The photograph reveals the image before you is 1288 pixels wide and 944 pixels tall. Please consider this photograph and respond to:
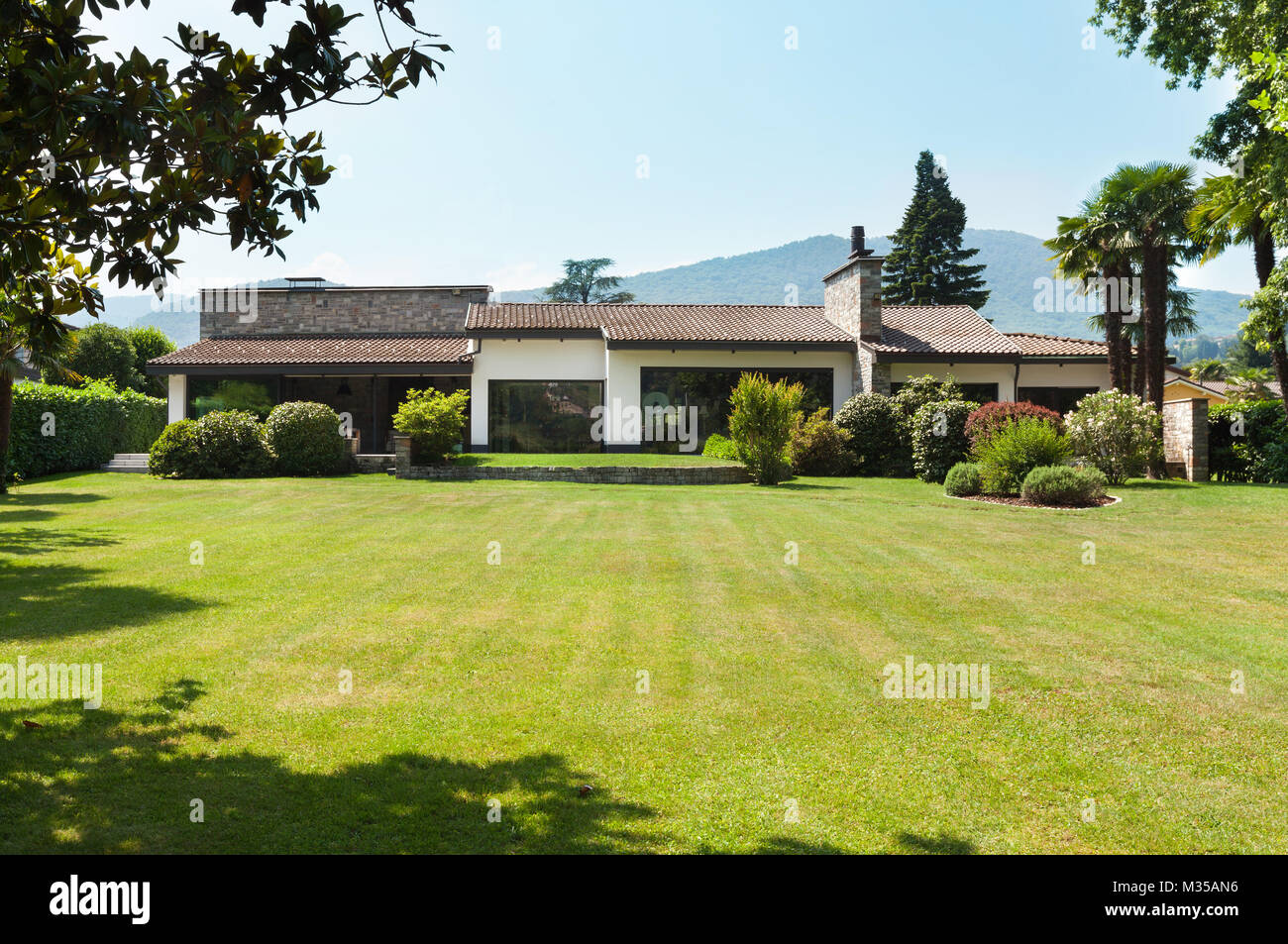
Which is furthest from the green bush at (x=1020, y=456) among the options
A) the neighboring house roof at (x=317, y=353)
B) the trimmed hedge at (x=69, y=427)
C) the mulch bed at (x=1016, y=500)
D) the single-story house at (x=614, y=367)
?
the trimmed hedge at (x=69, y=427)

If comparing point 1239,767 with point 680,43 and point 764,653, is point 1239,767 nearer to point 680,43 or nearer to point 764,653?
point 764,653

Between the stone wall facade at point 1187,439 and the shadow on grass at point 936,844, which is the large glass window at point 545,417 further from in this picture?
the shadow on grass at point 936,844

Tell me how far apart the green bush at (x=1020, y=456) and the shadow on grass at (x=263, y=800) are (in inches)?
585

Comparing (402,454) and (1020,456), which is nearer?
(1020,456)

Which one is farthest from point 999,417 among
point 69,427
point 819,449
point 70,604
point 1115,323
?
point 69,427

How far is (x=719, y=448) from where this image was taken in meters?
24.7

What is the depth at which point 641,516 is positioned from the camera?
14180 mm

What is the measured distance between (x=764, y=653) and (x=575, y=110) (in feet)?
40.0

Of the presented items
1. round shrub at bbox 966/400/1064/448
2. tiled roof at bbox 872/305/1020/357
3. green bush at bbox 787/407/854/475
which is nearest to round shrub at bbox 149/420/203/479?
green bush at bbox 787/407/854/475

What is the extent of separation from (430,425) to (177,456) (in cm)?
657

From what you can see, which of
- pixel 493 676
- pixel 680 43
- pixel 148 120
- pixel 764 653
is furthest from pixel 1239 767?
pixel 680 43

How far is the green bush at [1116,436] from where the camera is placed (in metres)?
19.0

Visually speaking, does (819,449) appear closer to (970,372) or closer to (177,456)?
(970,372)

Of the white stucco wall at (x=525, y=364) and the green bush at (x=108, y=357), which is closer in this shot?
the white stucco wall at (x=525, y=364)
